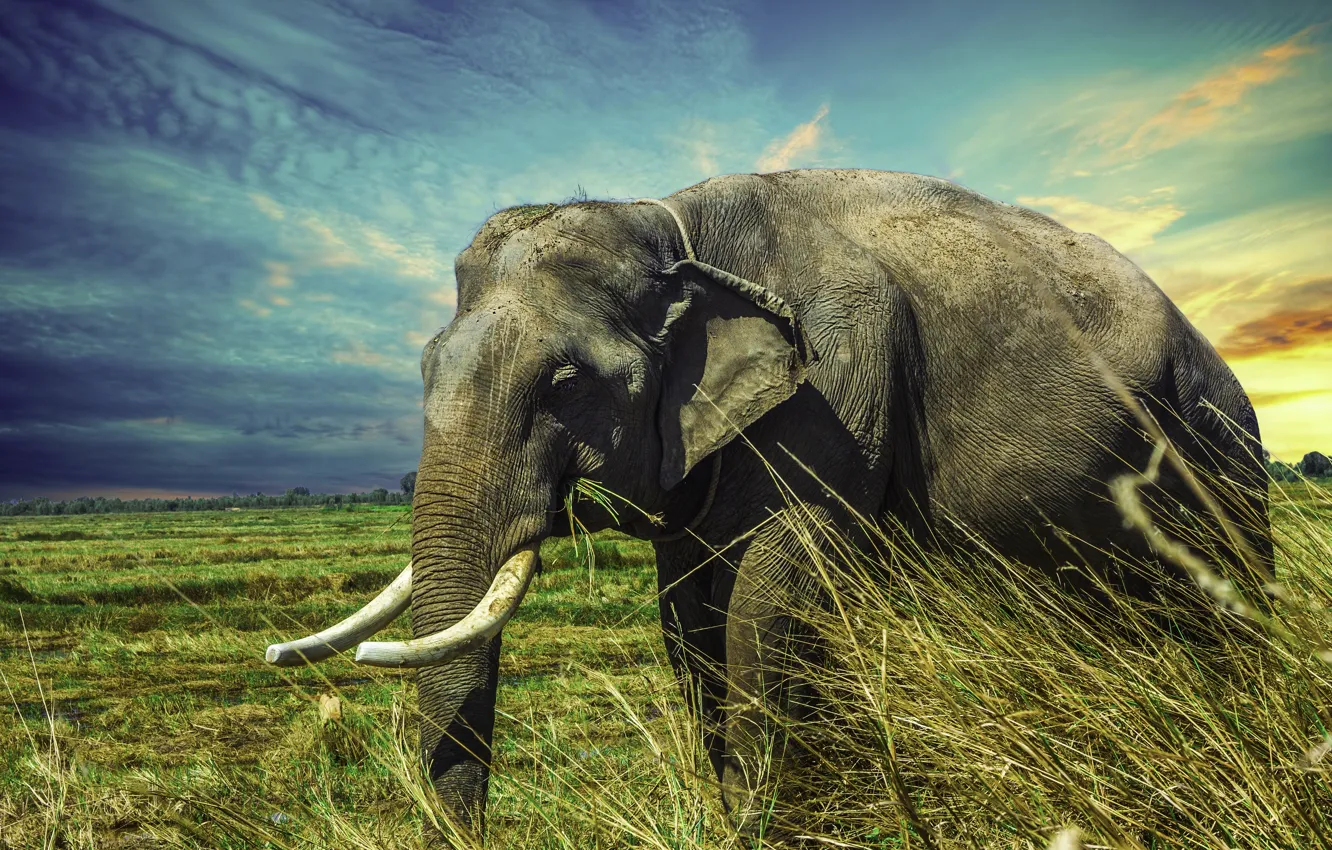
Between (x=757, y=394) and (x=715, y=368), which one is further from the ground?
(x=715, y=368)

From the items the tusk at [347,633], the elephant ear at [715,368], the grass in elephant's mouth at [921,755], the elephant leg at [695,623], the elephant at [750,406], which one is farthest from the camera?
the elephant leg at [695,623]

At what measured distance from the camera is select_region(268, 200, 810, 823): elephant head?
3.55 metres

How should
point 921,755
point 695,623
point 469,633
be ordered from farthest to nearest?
point 695,623 → point 469,633 → point 921,755

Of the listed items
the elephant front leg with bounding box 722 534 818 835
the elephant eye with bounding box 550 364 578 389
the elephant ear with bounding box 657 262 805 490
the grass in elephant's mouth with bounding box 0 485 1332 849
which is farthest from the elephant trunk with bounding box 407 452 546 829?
the elephant front leg with bounding box 722 534 818 835

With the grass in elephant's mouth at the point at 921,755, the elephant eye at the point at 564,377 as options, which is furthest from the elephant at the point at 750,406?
the grass in elephant's mouth at the point at 921,755

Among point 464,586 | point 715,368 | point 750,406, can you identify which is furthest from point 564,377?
point 464,586

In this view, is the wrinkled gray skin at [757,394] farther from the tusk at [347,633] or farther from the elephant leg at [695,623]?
the tusk at [347,633]

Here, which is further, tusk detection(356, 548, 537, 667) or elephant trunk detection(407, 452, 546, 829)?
elephant trunk detection(407, 452, 546, 829)

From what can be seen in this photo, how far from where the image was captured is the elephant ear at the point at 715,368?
3928 mm

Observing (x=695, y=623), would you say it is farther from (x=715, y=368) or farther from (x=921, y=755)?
(x=921, y=755)

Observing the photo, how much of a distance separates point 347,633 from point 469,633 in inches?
24.8

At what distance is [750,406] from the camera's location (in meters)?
3.95

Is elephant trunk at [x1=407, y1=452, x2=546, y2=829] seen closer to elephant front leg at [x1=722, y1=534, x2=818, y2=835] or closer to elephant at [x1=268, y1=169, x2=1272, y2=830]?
elephant at [x1=268, y1=169, x2=1272, y2=830]

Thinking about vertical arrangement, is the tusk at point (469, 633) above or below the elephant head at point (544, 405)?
below
